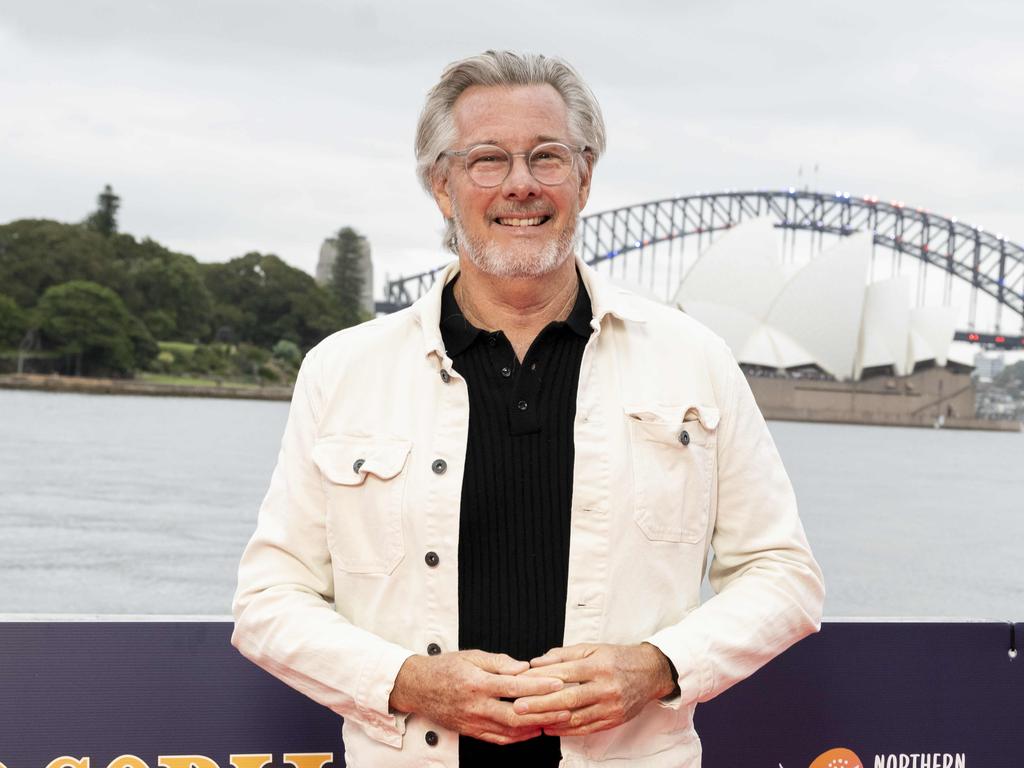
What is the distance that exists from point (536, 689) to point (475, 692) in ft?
0.22

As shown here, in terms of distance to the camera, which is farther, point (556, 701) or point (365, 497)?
point (365, 497)

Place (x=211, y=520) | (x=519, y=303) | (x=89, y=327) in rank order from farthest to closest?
1. (x=89, y=327)
2. (x=211, y=520)
3. (x=519, y=303)

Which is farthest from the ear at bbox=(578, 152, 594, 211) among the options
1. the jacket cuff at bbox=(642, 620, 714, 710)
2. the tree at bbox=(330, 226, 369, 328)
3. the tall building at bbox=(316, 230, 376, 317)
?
the tall building at bbox=(316, 230, 376, 317)

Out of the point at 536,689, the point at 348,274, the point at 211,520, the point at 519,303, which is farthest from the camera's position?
the point at 348,274

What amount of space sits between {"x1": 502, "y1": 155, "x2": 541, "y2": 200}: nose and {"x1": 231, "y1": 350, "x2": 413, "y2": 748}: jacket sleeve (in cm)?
32

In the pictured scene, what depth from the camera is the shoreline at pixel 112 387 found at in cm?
4175

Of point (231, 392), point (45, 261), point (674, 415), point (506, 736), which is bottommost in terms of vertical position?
point (506, 736)

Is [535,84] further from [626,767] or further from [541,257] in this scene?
[626,767]

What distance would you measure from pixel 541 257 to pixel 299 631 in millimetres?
512

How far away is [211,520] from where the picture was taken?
1526cm

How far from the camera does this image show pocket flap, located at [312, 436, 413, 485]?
148 cm

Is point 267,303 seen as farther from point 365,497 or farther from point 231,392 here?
point 365,497

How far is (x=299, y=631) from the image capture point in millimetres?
1478

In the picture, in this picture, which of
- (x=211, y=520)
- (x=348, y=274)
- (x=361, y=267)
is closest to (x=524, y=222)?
(x=211, y=520)
